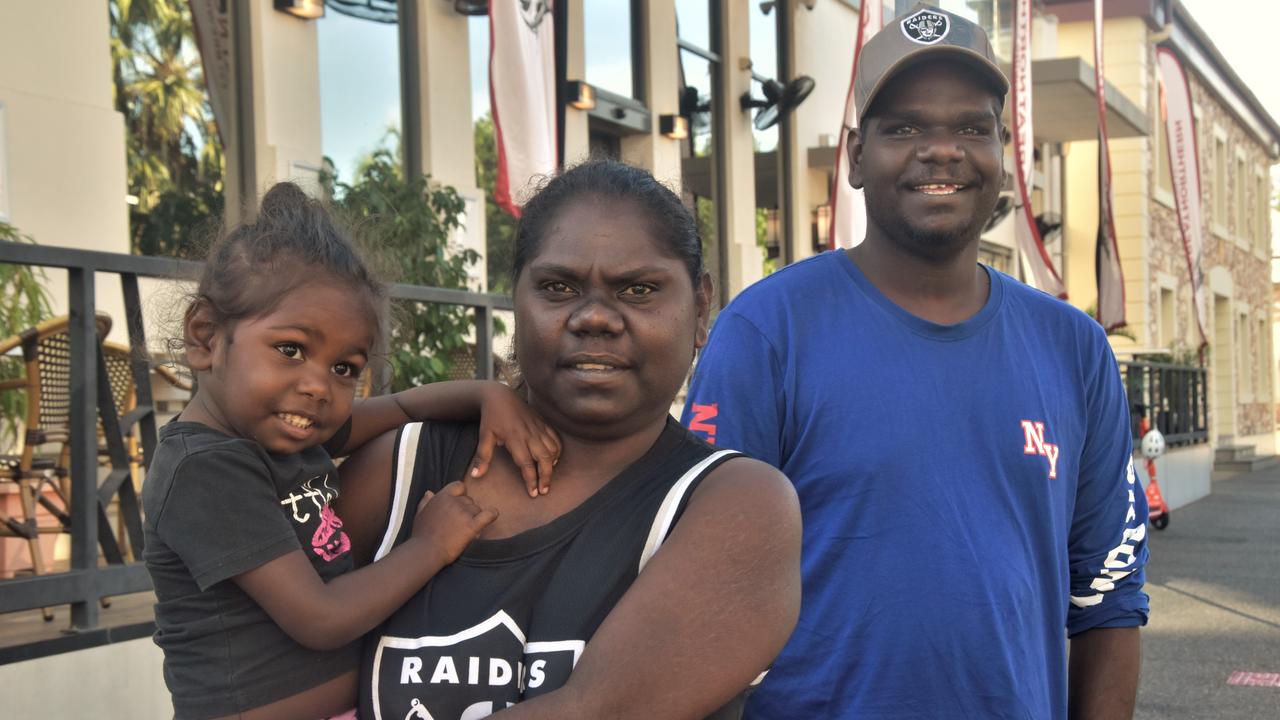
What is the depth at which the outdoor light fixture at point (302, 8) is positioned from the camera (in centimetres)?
797

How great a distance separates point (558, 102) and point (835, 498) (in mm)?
5338

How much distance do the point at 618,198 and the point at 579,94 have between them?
8936 mm

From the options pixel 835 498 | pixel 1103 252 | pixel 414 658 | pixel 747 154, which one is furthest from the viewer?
pixel 1103 252

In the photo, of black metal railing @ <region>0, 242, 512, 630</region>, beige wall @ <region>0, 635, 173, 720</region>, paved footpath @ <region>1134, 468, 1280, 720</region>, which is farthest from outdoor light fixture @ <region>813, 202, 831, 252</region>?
beige wall @ <region>0, 635, 173, 720</region>

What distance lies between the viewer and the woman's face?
5.41 feet

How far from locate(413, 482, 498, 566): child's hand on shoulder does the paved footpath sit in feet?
16.5

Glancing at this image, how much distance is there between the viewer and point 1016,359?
2.25 meters

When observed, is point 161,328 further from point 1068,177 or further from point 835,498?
point 1068,177

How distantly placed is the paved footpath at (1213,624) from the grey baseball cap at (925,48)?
4398 millimetres

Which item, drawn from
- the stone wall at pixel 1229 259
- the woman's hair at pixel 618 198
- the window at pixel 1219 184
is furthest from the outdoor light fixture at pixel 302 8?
the window at pixel 1219 184

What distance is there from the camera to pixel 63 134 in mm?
6867

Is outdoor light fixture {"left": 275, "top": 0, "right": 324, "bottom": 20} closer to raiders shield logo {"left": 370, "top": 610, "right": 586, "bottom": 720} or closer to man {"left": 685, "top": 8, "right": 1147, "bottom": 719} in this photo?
man {"left": 685, "top": 8, "right": 1147, "bottom": 719}

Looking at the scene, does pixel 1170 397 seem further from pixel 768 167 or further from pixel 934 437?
pixel 934 437

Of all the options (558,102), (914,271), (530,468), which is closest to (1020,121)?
(558,102)
